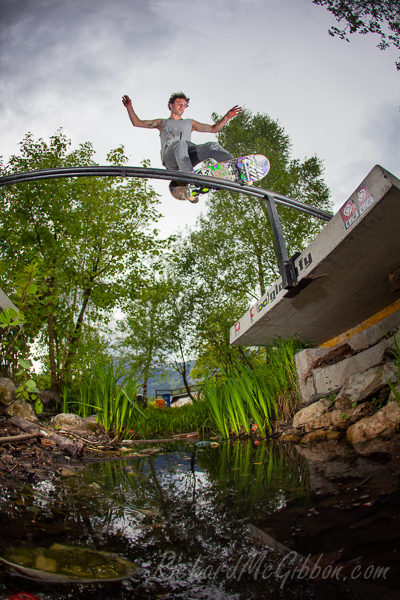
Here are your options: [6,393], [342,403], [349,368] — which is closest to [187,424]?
[349,368]

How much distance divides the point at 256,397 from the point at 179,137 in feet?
11.5

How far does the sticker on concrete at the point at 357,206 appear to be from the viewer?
2340 mm

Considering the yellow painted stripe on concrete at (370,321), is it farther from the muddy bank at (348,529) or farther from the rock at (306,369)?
the muddy bank at (348,529)

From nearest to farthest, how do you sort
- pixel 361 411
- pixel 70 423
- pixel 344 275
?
pixel 361 411
pixel 344 275
pixel 70 423

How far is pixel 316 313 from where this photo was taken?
403 centimetres

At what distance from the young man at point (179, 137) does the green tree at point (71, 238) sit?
4677 mm

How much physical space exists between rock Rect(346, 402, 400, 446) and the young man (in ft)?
10.8

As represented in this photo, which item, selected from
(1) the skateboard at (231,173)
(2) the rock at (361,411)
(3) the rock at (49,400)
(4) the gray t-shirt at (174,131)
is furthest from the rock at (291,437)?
(3) the rock at (49,400)

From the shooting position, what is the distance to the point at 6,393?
8.54ft

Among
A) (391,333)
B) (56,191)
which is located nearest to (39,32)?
(56,191)

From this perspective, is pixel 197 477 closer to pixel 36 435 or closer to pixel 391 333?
pixel 36 435

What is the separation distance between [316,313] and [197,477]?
288 centimetres

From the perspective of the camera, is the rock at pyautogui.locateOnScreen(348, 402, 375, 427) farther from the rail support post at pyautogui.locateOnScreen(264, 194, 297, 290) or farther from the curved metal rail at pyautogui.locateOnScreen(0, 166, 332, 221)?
the curved metal rail at pyautogui.locateOnScreen(0, 166, 332, 221)

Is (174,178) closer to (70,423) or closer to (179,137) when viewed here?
(179,137)
